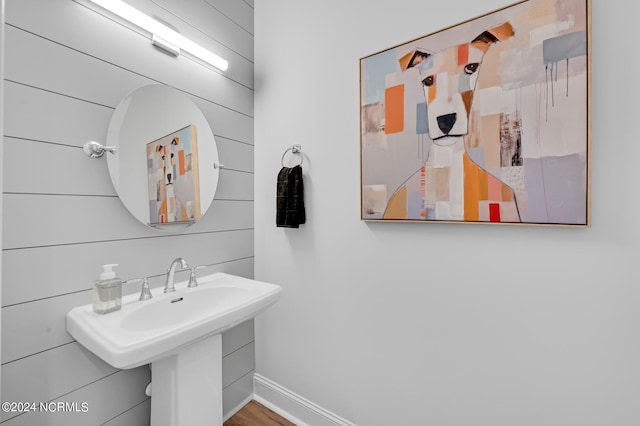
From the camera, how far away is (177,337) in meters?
0.89

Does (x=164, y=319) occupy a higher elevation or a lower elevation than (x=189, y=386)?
higher

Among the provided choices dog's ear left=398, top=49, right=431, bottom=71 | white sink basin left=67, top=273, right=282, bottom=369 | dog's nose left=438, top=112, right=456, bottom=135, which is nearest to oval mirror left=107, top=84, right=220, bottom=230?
white sink basin left=67, top=273, right=282, bottom=369

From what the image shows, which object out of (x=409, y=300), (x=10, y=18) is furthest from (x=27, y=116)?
(x=409, y=300)

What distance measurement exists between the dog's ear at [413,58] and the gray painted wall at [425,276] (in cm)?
10

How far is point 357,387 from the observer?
138 cm

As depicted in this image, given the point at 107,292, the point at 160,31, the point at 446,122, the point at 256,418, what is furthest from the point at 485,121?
the point at 256,418

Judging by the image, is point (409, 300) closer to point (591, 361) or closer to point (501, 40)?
point (591, 361)

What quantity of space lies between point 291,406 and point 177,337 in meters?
1.02

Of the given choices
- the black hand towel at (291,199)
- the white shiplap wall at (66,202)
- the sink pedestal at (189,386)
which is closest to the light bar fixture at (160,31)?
the white shiplap wall at (66,202)

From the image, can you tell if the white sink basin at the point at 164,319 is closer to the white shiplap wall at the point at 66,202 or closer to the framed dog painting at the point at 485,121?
the white shiplap wall at the point at 66,202

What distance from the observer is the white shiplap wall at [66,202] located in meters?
0.93

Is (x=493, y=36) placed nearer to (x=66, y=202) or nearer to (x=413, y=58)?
(x=413, y=58)

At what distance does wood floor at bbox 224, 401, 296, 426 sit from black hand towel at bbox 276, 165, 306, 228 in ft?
3.51

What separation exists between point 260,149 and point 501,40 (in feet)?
4.10
